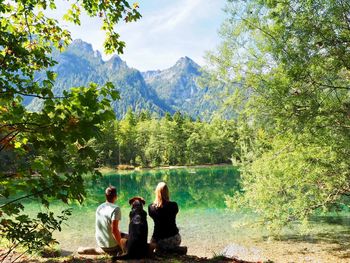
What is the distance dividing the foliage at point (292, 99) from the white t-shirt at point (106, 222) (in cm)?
431

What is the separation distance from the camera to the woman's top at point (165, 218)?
26.3 ft

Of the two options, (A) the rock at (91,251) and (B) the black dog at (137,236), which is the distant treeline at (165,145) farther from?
(B) the black dog at (137,236)

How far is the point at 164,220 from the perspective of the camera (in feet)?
26.6

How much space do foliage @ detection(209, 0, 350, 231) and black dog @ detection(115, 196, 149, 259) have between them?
386 cm

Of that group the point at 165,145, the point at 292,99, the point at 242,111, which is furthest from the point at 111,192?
the point at 165,145

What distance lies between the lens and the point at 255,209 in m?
14.3

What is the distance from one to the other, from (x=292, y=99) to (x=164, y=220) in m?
3.87

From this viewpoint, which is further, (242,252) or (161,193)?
(242,252)

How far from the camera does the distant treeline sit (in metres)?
78.8

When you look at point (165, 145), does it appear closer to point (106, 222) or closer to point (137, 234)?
point (106, 222)

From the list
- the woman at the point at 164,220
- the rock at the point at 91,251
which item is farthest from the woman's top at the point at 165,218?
the rock at the point at 91,251

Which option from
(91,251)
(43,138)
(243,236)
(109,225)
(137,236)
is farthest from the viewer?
(243,236)

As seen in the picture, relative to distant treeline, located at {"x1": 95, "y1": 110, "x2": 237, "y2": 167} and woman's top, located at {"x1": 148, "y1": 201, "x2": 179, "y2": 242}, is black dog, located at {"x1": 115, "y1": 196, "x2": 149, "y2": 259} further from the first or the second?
distant treeline, located at {"x1": 95, "y1": 110, "x2": 237, "y2": 167}

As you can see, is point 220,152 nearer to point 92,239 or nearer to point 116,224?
point 92,239
